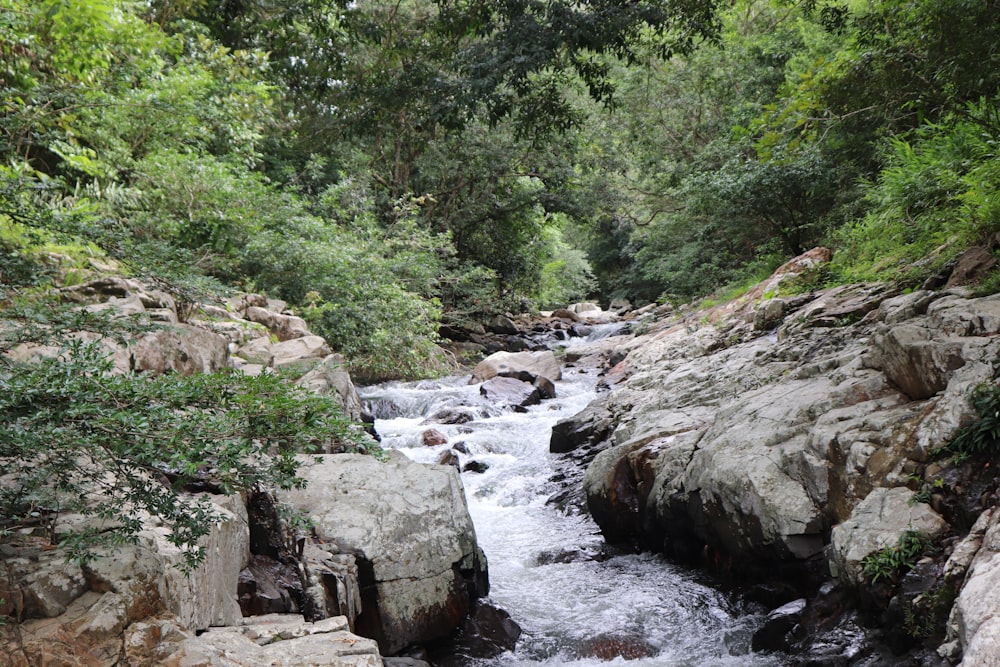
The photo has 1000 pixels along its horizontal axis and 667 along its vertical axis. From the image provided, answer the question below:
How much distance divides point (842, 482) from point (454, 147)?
14.8 m

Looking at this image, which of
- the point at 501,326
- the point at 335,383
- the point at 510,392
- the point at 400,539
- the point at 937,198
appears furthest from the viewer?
the point at 501,326

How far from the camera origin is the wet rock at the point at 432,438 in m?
10.3

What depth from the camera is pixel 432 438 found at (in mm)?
10383

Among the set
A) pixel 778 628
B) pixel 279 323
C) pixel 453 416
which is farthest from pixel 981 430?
pixel 279 323

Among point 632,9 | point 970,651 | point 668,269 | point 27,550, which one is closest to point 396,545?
point 27,550

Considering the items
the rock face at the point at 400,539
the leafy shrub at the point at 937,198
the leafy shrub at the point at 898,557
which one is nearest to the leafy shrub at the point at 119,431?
the rock face at the point at 400,539

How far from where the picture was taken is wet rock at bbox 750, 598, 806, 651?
4797 millimetres

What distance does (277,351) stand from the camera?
8805 mm

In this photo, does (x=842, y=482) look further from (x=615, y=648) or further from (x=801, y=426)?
(x=615, y=648)

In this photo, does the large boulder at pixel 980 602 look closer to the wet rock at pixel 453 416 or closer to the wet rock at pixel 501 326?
the wet rock at pixel 453 416

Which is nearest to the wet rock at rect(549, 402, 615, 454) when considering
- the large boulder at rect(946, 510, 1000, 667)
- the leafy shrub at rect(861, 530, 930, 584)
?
the leafy shrub at rect(861, 530, 930, 584)

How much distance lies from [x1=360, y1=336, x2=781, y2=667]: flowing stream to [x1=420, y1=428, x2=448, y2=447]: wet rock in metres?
0.13

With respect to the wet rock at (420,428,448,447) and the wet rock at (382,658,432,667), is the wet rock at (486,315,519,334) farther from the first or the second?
the wet rock at (382,658,432,667)

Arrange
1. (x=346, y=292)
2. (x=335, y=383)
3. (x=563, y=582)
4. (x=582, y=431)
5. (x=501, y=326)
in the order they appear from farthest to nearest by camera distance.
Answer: (x=501, y=326) → (x=346, y=292) → (x=582, y=431) → (x=335, y=383) → (x=563, y=582)
